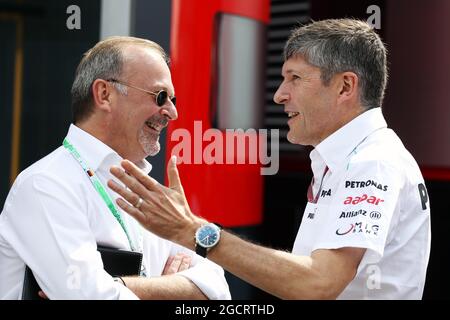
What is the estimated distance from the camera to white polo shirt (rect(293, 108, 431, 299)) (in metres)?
2.04

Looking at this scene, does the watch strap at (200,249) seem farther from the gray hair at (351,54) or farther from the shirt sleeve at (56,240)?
the gray hair at (351,54)

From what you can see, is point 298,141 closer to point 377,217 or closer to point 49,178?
point 377,217

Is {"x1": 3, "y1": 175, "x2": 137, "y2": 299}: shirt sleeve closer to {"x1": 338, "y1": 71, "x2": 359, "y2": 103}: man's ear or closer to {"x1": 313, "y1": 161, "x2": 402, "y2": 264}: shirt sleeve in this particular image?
{"x1": 313, "y1": 161, "x2": 402, "y2": 264}: shirt sleeve

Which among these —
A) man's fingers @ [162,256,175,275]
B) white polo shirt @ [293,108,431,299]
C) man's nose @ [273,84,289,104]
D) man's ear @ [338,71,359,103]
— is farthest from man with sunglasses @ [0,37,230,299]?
man's ear @ [338,71,359,103]

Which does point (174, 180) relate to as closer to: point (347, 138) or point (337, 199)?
point (337, 199)

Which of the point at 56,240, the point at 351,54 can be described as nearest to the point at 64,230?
the point at 56,240

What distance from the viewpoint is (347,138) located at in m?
2.31

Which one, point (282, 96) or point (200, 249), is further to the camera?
point (282, 96)

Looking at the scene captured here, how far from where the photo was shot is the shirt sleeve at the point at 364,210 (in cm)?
202

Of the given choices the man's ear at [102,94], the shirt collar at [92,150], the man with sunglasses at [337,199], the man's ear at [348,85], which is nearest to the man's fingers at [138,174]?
the man with sunglasses at [337,199]

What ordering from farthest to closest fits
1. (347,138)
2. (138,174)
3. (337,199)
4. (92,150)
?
(92,150) < (347,138) < (337,199) < (138,174)

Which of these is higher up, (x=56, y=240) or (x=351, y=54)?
(x=351, y=54)

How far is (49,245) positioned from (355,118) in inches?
39.1

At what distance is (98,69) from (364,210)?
1019mm
